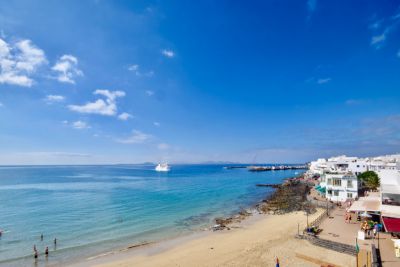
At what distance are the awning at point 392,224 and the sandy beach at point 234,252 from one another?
3.70 m

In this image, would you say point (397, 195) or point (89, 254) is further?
point (397, 195)

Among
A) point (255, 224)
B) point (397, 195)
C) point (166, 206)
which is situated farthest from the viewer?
point (166, 206)

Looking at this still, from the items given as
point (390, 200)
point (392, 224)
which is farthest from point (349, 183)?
point (392, 224)

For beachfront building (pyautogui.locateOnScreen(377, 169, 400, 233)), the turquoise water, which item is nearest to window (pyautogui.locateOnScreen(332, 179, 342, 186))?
beachfront building (pyautogui.locateOnScreen(377, 169, 400, 233))

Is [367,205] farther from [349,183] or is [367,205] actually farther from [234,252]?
[349,183]

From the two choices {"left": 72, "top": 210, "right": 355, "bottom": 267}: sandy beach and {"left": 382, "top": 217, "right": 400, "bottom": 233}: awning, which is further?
{"left": 72, "top": 210, "right": 355, "bottom": 267}: sandy beach

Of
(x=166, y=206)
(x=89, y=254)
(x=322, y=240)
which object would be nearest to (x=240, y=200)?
(x=166, y=206)

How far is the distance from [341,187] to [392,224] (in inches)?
978

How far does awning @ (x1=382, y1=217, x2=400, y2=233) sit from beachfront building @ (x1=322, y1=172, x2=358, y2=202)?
2350cm

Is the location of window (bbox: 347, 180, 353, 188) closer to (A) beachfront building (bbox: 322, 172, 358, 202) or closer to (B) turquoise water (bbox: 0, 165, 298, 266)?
(A) beachfront building (bbox: 322, 172, 358, 202)

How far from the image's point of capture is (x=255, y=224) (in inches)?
1350

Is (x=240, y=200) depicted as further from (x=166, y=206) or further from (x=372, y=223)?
(x=372, y=223)

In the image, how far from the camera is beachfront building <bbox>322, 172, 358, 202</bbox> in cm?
4181

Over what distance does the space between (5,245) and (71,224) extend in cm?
893
